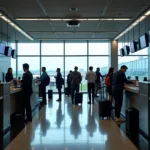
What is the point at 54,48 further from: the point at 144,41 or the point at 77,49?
the point at 144,41

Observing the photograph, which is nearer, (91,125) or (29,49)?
(91,125)

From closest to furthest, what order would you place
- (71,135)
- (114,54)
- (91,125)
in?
1. (71,135)
2. (91,125)
3. (114,54)

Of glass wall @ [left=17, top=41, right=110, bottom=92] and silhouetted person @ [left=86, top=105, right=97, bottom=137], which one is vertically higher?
glass wall @ [left=17, top=41, right=110, bottom=92]

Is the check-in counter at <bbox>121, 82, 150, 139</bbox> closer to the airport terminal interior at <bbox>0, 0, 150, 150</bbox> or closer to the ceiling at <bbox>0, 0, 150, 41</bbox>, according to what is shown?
the airport terminal interior at <bbox>0, 0, 150, 150</bbox>

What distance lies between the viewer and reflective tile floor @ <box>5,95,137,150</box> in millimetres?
4570

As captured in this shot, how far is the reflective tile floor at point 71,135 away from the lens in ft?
15.0

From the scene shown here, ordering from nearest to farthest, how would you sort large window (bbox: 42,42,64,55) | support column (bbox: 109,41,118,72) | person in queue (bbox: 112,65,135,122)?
person in queue (bbox: 112,65,135,122) < support column (bbox: 109,41,118,72) < large window (bbox: 42,42,64,55)

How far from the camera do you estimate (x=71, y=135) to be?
17.8ft

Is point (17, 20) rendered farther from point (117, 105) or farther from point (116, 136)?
point (116, 136)

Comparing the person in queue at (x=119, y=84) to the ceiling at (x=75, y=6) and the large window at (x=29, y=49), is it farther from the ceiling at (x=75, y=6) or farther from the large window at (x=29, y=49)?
the large window at (x=29, y=49)

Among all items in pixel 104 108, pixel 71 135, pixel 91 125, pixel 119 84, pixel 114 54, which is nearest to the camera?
pixel 71 135

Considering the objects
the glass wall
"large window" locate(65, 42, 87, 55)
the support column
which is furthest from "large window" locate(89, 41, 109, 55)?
the support column

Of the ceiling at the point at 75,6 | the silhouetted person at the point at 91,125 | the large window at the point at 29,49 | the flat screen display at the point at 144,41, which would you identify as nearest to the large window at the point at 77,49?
the large window at the point at 29,49

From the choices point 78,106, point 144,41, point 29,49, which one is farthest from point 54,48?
point 144,41
